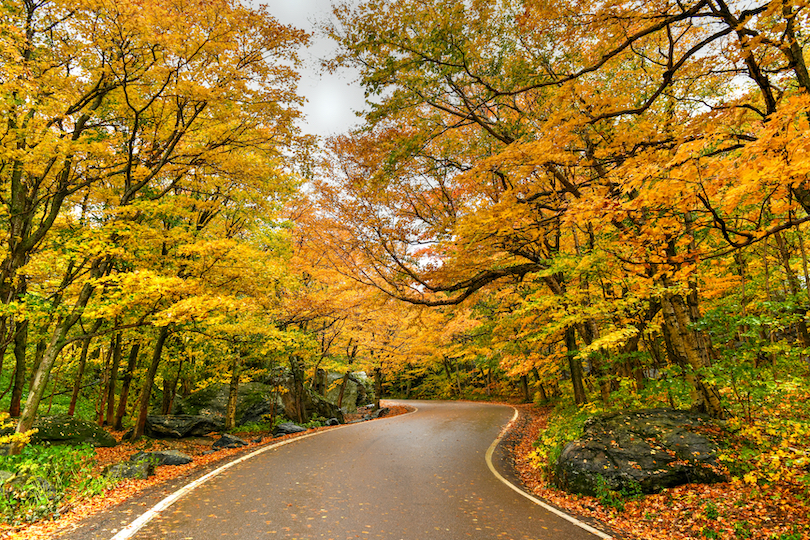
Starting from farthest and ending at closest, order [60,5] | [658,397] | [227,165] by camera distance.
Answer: [658,397] → [227,165] → [60,5]

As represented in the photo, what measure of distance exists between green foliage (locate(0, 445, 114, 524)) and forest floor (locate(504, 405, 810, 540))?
7.99 m

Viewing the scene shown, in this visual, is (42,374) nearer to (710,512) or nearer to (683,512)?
(683,512)

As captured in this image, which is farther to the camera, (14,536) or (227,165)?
(227,165)

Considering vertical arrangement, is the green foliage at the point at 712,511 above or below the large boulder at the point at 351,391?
above

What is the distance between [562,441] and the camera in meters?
8.53

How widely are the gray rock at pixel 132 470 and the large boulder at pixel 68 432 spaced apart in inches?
175

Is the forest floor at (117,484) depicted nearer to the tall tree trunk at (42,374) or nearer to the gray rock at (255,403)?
the tall tree trunk at (42,374)

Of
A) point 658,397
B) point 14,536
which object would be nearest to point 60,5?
point 14,536

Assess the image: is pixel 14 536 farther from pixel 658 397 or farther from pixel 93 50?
pixel 658 397

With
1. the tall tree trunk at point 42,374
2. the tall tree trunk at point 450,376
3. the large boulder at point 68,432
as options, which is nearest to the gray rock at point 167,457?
the tall tree trunk at point 42,374

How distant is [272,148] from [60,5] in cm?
482

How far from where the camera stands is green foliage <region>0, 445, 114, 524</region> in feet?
16.7

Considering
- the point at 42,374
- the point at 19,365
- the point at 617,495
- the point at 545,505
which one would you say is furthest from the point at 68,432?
the point at 617,495

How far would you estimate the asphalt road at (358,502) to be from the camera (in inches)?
190
